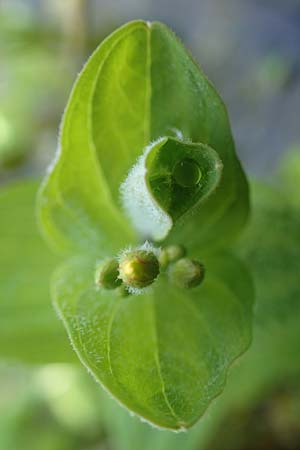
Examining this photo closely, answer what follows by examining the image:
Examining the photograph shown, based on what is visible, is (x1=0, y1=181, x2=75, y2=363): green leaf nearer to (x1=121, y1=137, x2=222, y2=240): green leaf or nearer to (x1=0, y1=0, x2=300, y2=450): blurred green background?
(x1=0, y1=0, x2=300, y2=450): blurred green background

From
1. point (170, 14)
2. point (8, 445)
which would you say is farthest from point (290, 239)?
point (170, 14)

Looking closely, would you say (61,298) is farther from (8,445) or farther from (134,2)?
(134,2)

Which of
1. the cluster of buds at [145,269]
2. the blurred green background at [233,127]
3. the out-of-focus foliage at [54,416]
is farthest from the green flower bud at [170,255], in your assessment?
the out-of-focus foliage at [54,416]

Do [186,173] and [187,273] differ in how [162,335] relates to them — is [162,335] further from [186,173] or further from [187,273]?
[186,173]

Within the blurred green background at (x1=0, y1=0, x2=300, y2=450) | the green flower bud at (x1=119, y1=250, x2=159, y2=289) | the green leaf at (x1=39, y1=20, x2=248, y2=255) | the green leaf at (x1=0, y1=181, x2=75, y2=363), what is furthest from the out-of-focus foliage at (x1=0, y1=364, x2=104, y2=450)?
the green flower bud at (x1=119, y1=250, x2=159, y2=289)

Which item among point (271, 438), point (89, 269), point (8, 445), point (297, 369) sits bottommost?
point (8, 445)
